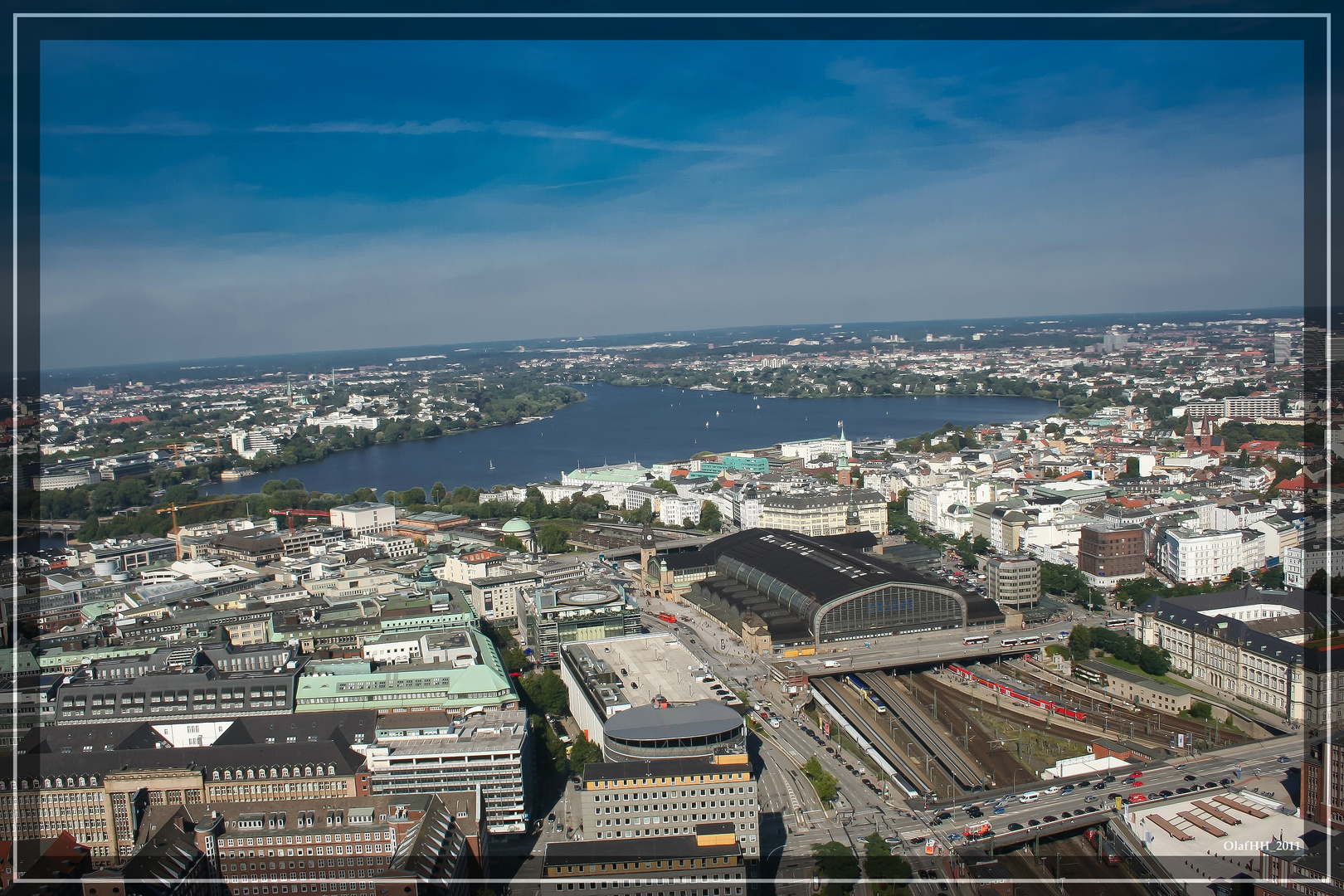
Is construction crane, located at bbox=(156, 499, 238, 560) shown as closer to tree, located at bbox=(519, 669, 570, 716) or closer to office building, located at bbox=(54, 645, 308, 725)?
office building, located at bbox=(54, 645, 308, 725)

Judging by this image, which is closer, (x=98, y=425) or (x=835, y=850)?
(x=835, y=850)

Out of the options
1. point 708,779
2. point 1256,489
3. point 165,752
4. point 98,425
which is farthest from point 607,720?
point 98,425

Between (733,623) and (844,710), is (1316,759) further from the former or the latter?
(733,623)

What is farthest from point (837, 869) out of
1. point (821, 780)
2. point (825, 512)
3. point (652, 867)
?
point (825, 512)

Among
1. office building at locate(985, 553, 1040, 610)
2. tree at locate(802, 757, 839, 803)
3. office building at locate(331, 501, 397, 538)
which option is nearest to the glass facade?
office building at locate(985, 553, 1040, 610)

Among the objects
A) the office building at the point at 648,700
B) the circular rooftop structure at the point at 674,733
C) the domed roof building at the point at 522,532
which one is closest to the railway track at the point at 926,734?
the office building at the point at 648,700

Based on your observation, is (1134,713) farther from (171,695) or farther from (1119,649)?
(171,695)
